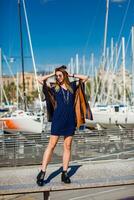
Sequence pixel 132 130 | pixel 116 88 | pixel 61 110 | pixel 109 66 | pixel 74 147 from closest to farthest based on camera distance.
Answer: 1. pixel 61 110
2. pixel 74 147
3. pixel 132 130
4. pixel 109 66
5. pixel 116 88

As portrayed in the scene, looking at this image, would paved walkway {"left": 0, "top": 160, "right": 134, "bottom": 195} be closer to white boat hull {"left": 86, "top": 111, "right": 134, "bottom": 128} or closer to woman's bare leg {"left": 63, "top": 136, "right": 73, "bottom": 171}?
woman's bare leg {"left": 63, "top": 136, "right": 73, "bottom": 171}

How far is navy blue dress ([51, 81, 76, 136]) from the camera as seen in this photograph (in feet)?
16.6

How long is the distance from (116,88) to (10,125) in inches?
838

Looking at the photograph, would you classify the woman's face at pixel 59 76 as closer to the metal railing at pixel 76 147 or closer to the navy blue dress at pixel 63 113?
the navy blue dress at pixel 63 113

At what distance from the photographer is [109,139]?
940 centimetres

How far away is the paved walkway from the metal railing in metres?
2.84

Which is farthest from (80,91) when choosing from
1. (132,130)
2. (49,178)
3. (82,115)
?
(132,130)

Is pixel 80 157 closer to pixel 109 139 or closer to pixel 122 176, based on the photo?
pixel 109 139

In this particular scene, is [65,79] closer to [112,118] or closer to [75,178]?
[75,178]

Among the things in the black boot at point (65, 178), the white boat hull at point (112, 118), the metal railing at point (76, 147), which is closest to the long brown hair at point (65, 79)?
the black boot at point (65, 178)

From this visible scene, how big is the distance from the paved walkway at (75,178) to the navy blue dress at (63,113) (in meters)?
0.58

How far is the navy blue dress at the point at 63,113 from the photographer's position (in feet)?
16.6

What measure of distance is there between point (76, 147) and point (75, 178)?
3.95 meters

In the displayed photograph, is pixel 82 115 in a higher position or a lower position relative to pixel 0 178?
higher
